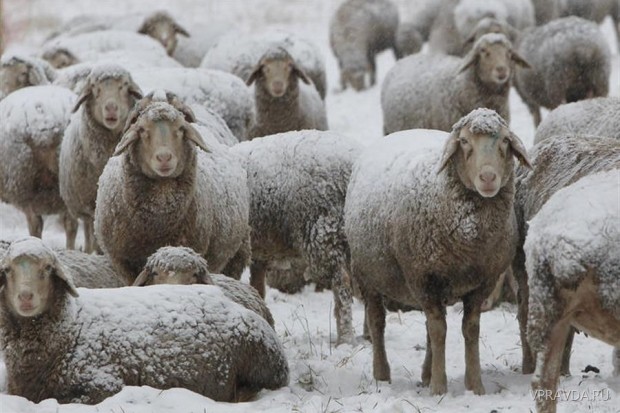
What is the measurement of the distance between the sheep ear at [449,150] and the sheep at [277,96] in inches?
232

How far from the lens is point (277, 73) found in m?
13.3

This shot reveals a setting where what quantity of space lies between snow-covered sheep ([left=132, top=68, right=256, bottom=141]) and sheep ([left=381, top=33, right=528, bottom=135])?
214 centimetres

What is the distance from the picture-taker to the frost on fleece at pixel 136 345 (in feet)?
22.2

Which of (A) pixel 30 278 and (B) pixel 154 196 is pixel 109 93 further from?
(A) pixel 30 278

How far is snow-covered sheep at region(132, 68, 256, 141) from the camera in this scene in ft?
40.3

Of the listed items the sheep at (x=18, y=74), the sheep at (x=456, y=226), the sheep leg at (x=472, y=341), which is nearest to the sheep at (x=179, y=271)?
the sheep at (x=456, y=226)

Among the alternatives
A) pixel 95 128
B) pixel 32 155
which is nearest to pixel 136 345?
pixel 95 128

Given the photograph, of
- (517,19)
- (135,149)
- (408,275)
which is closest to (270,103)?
(135,149)

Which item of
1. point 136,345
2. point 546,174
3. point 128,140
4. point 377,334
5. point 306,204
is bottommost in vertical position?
point 377,334

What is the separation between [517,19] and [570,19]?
19.8 feet

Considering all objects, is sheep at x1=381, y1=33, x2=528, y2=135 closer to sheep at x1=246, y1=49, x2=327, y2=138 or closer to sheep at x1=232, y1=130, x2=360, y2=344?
sheep at x1=246, y1=49, x2=327, y2=138

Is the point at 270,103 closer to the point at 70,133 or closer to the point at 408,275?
the point at 70,133

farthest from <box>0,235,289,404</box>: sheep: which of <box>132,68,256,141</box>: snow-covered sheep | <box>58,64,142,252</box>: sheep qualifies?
<box>132,68,256,141</box>: snow-covered sheep

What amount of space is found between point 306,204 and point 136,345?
2.83 meters
